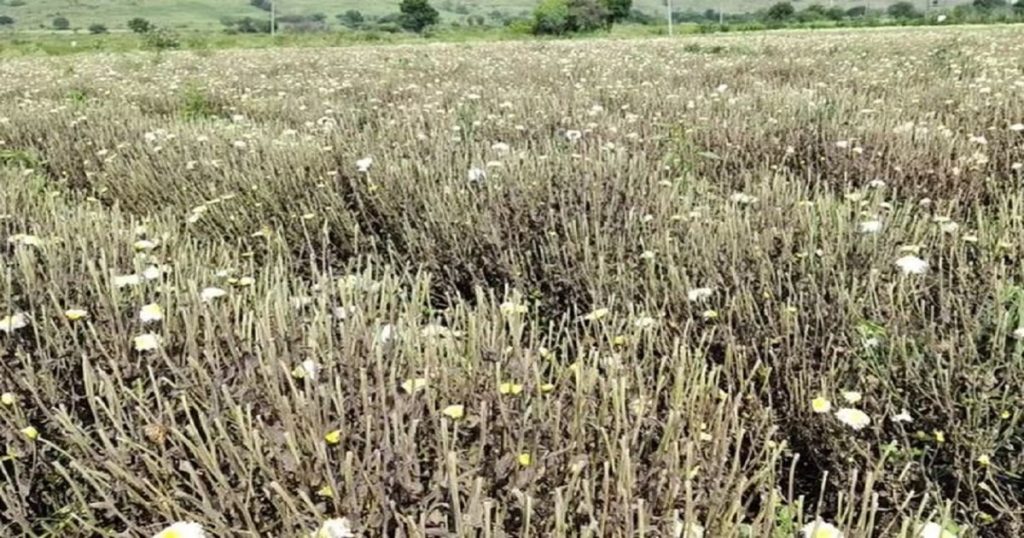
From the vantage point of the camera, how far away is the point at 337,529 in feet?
4.30

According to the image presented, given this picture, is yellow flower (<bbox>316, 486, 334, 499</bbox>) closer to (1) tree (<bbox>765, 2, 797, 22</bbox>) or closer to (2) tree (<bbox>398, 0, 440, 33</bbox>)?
(1) tree (<bbox>765, 2, 797, 22</bbox>)

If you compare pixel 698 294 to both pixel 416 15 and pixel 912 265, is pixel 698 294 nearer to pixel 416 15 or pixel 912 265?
pixel 912 265

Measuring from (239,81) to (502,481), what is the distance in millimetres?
11579

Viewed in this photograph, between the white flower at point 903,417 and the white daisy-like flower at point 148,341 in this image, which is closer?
the white flower at point 903,417

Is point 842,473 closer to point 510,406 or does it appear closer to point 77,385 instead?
point 510,406

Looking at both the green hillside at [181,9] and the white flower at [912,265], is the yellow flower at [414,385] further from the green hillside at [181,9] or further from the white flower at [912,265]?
the green hillside at [181,9]

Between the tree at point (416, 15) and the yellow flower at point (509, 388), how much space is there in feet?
256

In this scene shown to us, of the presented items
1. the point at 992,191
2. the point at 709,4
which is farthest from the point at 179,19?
the point at 992,191

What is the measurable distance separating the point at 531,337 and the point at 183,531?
940 millimetres

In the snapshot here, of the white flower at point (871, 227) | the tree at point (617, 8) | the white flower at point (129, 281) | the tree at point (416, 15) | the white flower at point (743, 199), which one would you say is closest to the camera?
the white flower at point (129, 281)

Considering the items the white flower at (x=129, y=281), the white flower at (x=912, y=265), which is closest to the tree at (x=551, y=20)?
the white flower at (x=912, y=265)

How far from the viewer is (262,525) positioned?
1.41m

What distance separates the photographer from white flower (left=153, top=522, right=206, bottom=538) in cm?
134

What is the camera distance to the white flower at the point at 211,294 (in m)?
2.27
